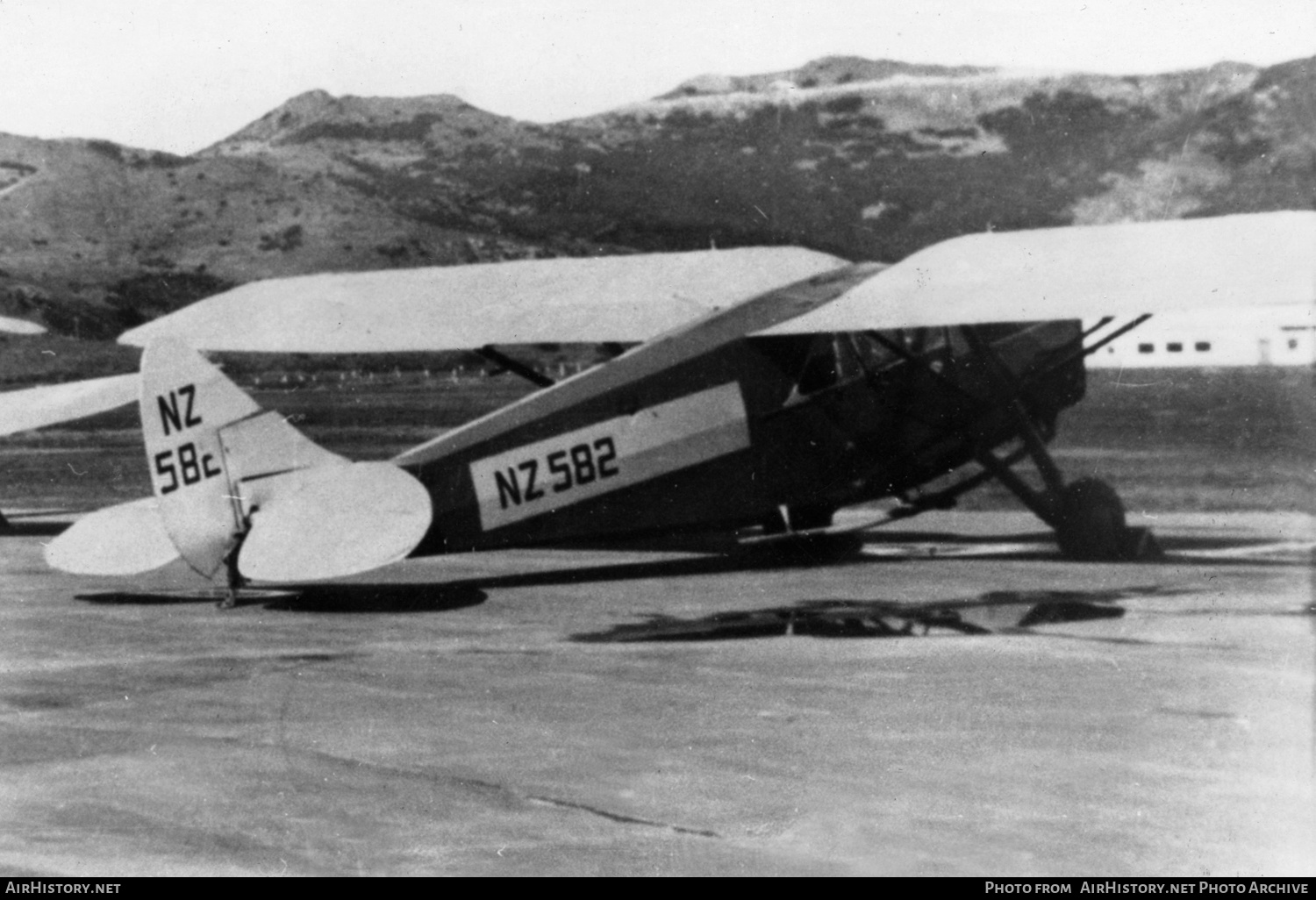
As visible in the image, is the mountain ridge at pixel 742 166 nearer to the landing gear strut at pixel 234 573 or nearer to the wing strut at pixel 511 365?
the wing strut at pixel 511 365

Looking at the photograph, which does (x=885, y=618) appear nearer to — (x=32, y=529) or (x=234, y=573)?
(x=234, y=573)

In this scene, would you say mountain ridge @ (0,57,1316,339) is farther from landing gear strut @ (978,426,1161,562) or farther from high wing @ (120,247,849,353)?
landing gear strut @ (978,426,1161,562)

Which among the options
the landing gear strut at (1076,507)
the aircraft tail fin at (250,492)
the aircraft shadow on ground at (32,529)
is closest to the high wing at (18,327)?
the aircraft shadow on ground at (32,529)

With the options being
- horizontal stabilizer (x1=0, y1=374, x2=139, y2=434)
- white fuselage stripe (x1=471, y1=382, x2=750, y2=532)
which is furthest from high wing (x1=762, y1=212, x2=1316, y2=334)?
horizontal stabilizer (x1=0, y1=374, x2=139, y2=434)

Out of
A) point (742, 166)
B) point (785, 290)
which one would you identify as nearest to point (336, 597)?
point (785, 290)

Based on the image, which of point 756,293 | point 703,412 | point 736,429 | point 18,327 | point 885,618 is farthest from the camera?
point 18,327

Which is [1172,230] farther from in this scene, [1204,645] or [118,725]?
[118,725]

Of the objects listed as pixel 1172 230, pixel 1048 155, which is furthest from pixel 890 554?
pixel 1048 155
